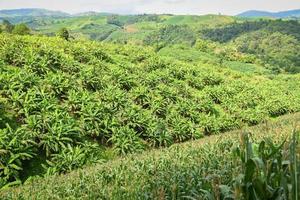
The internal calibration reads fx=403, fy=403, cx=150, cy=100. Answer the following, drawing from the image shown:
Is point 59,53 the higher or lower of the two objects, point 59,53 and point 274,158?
the lower

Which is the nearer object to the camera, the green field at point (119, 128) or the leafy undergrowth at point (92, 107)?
the green field at point (119, 128)

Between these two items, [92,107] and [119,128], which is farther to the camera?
[92,107]

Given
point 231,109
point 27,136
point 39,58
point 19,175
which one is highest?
point 39,58

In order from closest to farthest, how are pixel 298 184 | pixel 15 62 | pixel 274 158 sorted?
pixel 298 184
pixel 274 158
pixel 15 62

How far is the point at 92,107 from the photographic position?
66.0ft

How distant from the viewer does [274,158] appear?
423 centimetres

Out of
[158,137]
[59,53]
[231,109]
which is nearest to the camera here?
[158,137]

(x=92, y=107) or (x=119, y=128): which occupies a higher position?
(x=92, y=107)

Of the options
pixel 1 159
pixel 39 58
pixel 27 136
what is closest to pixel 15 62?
pixel 39 58

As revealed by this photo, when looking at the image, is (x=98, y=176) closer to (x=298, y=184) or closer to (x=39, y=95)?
(x=298, y=184)

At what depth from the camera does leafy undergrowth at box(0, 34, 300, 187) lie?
15867 millimetres

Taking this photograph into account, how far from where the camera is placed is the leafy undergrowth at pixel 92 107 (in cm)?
1587

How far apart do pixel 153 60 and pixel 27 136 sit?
71.3 ft

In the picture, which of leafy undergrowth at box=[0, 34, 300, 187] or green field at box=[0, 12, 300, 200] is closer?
green field at box=[0, 12, 300, 200]
